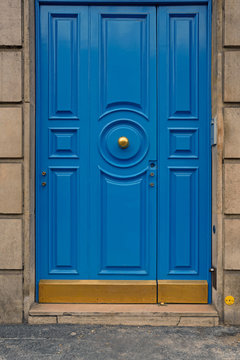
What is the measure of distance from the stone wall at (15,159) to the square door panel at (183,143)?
1401 millimetres

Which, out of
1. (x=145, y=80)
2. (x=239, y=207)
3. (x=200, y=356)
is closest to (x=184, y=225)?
(x=239, y=207)

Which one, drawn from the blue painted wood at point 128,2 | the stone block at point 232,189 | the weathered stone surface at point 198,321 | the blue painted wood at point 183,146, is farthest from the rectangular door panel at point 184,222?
the blue painted wood at point 128,2

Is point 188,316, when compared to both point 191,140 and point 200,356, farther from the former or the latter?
point 191,140

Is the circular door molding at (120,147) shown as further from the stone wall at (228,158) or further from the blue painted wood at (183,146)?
the stone wall at (228,158)

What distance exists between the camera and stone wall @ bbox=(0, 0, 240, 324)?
3.67 meters

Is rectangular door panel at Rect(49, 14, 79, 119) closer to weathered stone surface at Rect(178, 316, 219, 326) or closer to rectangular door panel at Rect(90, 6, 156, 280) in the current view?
rectangular door panel at Rect(90, 6, 156, 280)

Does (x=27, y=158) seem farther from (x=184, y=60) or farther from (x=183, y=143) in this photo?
(x=184, y=60)

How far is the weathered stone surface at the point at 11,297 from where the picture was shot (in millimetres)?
3729

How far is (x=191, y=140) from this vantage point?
3941mm

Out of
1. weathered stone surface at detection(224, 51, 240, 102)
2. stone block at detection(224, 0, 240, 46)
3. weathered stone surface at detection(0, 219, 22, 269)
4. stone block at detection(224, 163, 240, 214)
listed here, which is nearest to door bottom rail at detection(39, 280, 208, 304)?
weathered stone surface at detection(0, 219, 22, 269)

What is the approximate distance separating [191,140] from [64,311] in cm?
205

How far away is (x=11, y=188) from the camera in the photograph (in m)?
3.73

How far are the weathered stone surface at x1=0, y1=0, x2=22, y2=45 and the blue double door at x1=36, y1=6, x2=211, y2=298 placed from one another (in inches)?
10.6

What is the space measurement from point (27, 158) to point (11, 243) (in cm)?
81
